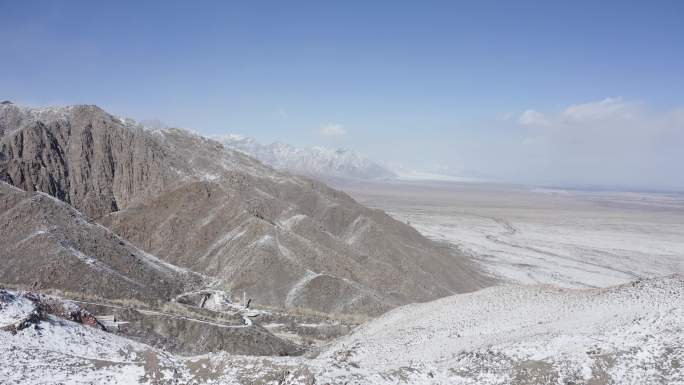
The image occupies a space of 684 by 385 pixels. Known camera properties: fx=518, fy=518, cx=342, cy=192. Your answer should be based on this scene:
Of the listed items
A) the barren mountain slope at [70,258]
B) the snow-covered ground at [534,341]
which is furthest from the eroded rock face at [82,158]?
the snow-covered ground at [534,341]

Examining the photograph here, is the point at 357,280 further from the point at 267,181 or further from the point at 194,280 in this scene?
the point at 267,181

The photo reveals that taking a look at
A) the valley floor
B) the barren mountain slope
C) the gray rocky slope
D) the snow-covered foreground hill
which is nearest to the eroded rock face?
the gray rocky slope

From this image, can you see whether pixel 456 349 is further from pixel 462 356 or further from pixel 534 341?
pixel 534 341

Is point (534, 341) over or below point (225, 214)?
below

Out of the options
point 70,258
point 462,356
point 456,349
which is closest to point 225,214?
point 70,258

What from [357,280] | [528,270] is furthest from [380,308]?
[528,270]

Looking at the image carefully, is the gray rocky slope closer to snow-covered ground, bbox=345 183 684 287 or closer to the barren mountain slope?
the barren mountain slope

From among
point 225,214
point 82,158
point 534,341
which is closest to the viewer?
point 534,341
